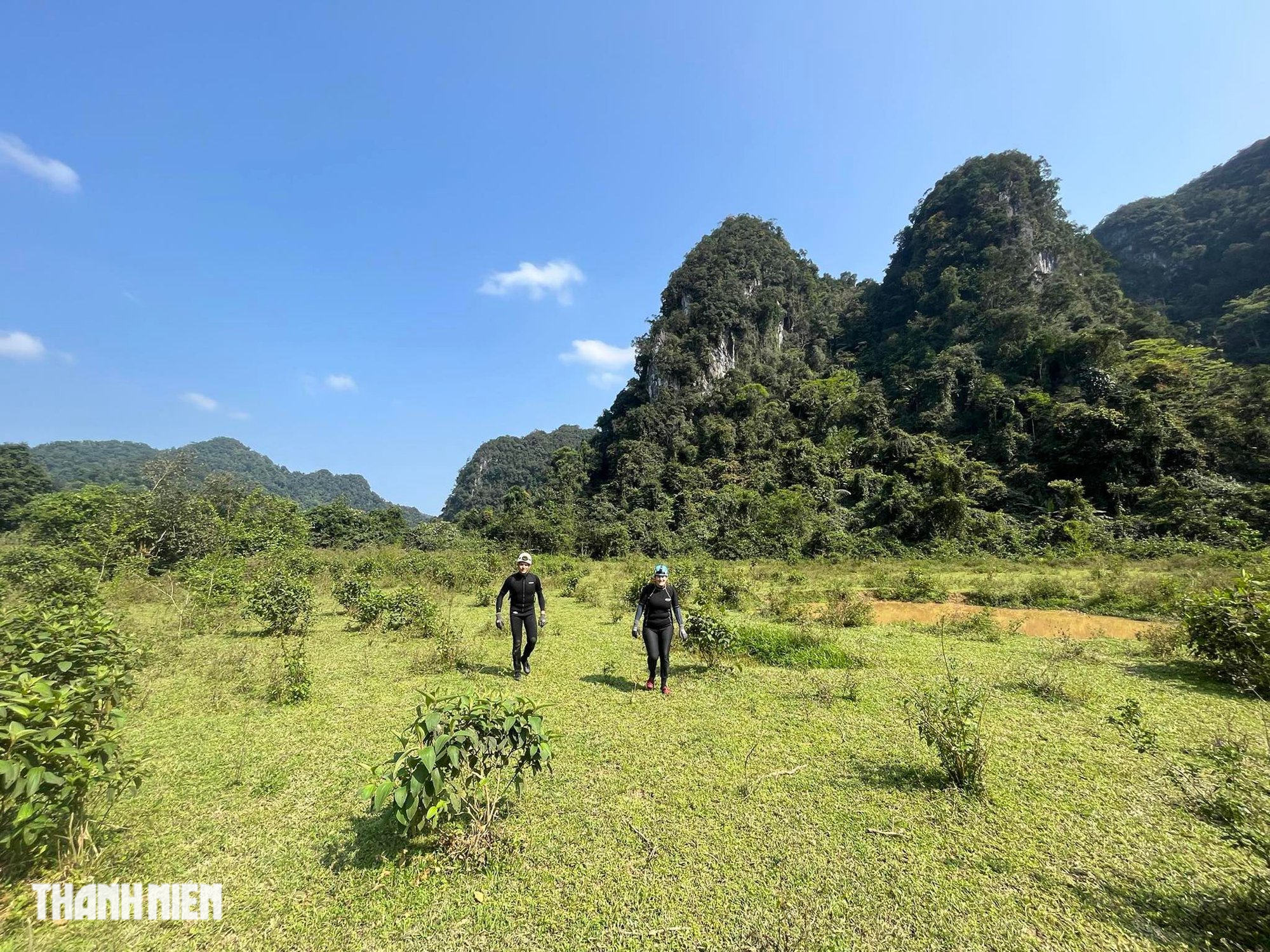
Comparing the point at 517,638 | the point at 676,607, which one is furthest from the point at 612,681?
the point at 676,607

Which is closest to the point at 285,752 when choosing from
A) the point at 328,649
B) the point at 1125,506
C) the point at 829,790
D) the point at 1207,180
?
the point at 328,649

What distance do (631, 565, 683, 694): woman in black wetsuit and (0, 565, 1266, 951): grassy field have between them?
23.3 inches

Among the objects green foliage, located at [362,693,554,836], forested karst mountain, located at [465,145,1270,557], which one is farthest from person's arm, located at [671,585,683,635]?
forested karst mountain, located at [465,145,1270,557]

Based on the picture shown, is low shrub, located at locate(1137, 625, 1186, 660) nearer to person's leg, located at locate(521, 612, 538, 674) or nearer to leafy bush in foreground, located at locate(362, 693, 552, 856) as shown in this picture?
person's leg, located at locate(521, 612, 538, 674)

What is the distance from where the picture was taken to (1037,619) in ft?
38.8

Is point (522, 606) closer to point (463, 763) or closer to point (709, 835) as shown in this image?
point (463, 763)

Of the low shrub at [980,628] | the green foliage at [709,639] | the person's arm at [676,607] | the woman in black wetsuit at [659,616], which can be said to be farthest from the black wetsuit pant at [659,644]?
the low shrub at [980,628]

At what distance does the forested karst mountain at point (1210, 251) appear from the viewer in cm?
4459

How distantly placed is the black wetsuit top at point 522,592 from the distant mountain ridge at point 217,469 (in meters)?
62.3

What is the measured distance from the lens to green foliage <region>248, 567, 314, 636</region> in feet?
33.3

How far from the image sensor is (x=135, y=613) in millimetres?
11859

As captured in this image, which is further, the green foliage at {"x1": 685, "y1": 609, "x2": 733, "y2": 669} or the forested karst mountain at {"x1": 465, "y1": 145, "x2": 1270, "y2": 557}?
the forested karst mountain at {"x1": 465, "y1": 145, "x2": 1270, "y2": 557}

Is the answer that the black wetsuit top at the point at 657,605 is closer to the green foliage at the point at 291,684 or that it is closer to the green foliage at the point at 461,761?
the green foliage at the point at 461,761

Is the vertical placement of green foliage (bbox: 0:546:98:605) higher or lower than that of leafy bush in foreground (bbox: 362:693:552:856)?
higher
